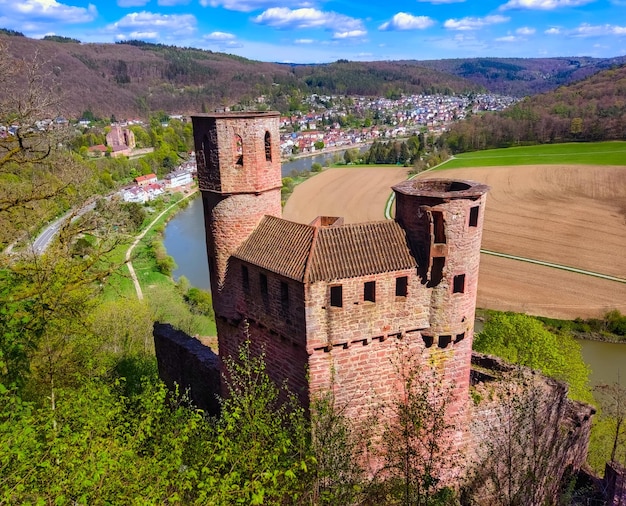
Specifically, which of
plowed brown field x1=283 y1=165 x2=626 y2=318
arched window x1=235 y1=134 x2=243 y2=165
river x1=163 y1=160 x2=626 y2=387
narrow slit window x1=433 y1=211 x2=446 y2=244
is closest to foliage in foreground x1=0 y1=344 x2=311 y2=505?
narrow slit window x1=433 y1=211 x2=446 y2=244

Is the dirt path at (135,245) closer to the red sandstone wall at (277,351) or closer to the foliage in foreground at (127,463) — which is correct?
the red sandstone wall at (277,351)

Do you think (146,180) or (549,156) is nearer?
(549,156)

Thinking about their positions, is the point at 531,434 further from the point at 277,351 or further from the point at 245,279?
the point at 245,279

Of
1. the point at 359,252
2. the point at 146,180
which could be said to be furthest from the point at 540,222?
the point at 146,180

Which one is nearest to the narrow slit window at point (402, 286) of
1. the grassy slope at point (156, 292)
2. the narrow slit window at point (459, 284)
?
the narrow slit window at point (459, 284)

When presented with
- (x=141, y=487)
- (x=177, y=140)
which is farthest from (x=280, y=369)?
(x=177, y=140)

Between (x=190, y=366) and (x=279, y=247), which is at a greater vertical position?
(x=279, y=247)

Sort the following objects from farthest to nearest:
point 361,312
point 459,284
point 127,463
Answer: point 459,284
point 361,312
point 127,463
